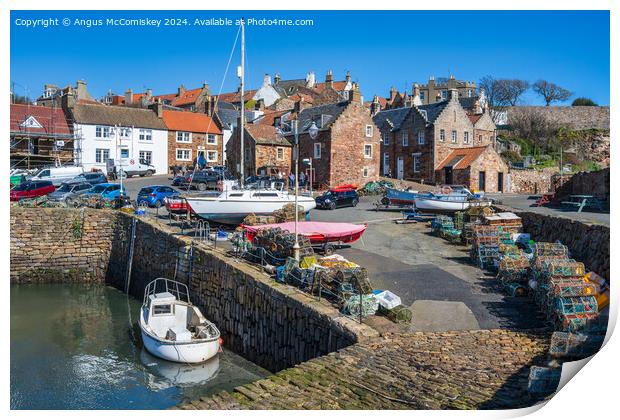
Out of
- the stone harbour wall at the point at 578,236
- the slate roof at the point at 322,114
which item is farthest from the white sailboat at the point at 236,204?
the slate roof at the point at 322,114

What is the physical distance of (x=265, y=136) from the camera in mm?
36781

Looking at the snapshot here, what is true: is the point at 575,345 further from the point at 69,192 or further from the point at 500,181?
the point at 500,181

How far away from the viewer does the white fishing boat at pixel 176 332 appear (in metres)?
12.1

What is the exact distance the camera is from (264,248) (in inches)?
543

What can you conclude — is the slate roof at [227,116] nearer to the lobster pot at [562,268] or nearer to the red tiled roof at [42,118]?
the red tiled roof at [42,118]

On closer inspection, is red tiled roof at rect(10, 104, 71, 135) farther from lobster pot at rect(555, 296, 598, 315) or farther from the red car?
lobster pot at rect(555, 296, 598, 315)

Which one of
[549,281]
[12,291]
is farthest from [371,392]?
[12,291]

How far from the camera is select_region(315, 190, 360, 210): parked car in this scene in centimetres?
2570

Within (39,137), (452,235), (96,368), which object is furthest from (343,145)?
(96,368)

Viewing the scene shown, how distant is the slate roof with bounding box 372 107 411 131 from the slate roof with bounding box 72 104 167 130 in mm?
16411

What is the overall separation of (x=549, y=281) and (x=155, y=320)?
8627 millimetres

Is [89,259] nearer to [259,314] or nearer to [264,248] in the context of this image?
[264,248]

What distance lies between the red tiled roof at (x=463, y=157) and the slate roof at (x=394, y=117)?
15.9 ft

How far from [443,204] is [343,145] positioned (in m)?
13.2
